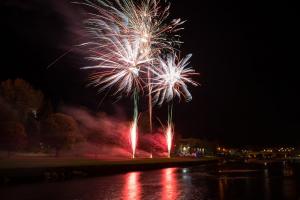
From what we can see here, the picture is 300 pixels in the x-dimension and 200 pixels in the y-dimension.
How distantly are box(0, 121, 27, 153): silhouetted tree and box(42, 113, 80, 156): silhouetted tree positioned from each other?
688 cm

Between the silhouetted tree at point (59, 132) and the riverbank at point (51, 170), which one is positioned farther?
the silhouetted tree at point (59, 132)

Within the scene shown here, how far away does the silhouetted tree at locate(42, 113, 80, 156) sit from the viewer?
62.6 metres

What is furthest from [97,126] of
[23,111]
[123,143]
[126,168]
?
[126,168]

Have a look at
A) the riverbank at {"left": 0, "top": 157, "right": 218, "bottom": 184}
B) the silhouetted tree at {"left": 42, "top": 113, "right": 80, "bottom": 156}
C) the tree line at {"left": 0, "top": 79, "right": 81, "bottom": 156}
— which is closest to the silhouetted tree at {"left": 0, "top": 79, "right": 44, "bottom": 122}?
the tree line at {"left": 0, "top": 79, "right": 81, "bottom": 156}

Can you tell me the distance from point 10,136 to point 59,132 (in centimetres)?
959

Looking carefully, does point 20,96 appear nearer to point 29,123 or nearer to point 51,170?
point 29,123

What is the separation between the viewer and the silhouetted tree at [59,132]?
2464 inches

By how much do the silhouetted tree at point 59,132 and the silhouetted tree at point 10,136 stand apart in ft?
22.6

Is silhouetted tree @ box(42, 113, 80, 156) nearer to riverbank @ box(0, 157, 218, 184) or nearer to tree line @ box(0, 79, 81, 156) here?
tree line @ box(0, 79, 81, 156)

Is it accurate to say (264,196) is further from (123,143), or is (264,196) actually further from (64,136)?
(123,143)

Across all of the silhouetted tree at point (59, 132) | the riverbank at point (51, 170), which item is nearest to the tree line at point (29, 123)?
the silhouetted tree at point (59, 132)

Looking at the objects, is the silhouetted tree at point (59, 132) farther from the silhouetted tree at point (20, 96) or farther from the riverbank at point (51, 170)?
the riverbank at point (51, 170)

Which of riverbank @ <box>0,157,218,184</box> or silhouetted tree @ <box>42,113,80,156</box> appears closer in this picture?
riverbank @ <box>0,157,218,184</box>

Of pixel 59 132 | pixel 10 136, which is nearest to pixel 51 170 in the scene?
pixel 10 136
